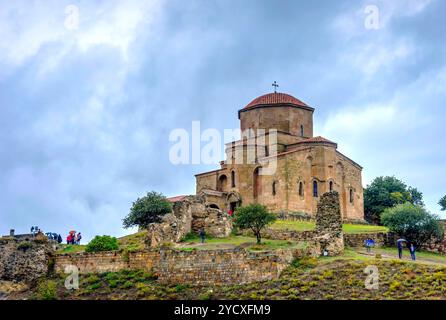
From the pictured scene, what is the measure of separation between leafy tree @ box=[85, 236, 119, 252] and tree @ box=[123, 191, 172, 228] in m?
8.97

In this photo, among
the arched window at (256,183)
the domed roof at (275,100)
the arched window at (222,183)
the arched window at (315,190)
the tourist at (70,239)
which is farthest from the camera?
the arched window at (222,183)

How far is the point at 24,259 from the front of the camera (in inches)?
1292

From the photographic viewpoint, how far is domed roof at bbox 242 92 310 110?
188 feet

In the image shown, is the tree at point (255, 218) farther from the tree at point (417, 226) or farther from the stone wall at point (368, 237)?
the tree at point (417, 226)

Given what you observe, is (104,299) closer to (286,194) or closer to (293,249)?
(293,249)

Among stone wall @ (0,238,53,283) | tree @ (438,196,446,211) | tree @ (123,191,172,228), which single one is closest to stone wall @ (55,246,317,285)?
stone wall @ (0,238,53,283)

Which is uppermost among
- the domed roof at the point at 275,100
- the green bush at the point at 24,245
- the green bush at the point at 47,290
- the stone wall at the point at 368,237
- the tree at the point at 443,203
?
the domed roof at the point at 275,100

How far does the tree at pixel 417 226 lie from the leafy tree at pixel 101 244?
1547cm

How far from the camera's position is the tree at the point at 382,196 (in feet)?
199

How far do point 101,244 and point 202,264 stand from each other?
23.1 feet

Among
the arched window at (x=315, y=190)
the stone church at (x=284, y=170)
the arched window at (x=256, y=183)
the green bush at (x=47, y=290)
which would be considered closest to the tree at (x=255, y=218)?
the green bush at (x=47, y=290)
